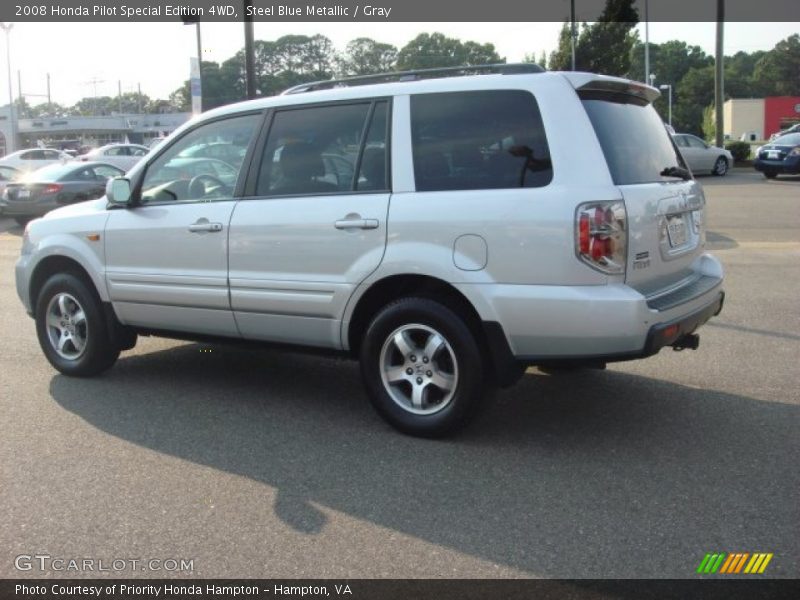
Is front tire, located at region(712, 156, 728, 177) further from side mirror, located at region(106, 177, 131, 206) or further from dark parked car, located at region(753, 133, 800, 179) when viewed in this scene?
side mirror, located at region(106, 177, 131, 206)

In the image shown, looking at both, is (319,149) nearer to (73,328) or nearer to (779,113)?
(73,328)

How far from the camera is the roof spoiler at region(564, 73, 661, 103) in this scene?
430 centimetres

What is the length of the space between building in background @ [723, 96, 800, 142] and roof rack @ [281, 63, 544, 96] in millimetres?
87589

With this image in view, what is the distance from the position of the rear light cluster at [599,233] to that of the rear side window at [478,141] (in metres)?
0.29

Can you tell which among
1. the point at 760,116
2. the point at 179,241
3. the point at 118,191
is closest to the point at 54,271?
the point at 118,191

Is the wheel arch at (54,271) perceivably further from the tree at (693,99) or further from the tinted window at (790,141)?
the tree at (693,99)

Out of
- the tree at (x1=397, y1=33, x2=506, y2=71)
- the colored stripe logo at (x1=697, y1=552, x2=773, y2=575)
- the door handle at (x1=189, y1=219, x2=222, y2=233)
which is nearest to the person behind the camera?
the colored stripe logo at (x1=697, y1=552, x2=773, y2=575)

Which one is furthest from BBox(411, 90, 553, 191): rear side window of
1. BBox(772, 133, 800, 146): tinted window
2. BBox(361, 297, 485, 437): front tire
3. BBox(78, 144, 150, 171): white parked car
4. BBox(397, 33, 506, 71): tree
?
BBox(397, 33, 506, 71): tree

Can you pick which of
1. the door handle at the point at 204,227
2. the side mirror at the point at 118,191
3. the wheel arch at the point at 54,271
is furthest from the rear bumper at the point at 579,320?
the wheel arch at the point at 54,271

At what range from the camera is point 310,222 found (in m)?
4.72

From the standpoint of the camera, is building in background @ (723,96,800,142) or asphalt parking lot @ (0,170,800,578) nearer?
asphalt parking lot @ (0,170,800,578)

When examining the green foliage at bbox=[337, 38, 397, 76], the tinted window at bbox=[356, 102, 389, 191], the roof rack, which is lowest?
the tinted window at bbox=[356, 102, 389, 191]

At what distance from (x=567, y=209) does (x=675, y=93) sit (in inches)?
4179

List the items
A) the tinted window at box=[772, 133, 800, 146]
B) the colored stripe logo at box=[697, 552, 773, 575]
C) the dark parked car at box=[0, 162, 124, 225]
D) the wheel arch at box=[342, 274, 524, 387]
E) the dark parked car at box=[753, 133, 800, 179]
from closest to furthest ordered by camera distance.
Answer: the colored stripe logo at box=[697, 552, 773, 575]
the wheel arch at box=[342, 274, 524, 387]
the dark parked car at box=[0, 162, 124, 225]
the dark parked car at box=[753, 133, 800, 179]
the tinted window at box=[772, 133, 800, 146]
